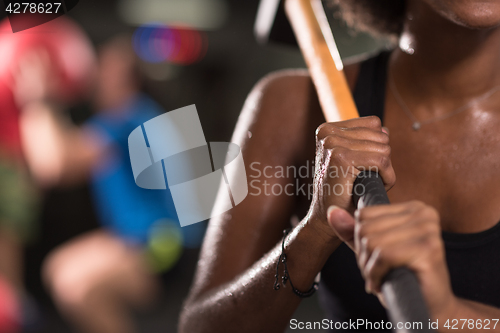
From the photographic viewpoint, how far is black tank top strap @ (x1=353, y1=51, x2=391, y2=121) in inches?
18.5

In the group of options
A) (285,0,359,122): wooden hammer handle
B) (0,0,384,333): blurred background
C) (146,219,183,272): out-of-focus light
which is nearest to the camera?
(285,0,359,122): wooden hammer handle

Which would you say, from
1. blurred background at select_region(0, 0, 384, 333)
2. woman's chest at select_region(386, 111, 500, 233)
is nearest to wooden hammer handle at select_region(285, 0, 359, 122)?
woman's chest at select_region(386, 111, 500, 233)

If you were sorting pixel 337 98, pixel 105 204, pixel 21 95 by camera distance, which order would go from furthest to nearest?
pixel 105 204 → pixel 21 95 → pixel 337 98

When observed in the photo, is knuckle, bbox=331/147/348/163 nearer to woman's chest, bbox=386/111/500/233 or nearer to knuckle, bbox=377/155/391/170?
knuckle, bbox=377/155/391/170

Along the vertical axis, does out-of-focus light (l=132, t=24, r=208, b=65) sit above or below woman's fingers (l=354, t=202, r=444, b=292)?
below

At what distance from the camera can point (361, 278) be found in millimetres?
425

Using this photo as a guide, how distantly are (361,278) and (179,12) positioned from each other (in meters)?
1.05

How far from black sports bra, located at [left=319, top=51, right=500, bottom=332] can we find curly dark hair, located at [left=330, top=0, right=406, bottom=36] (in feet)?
0.46

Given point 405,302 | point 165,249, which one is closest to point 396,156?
point 405,302

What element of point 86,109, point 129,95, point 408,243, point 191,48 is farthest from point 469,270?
point 191,48

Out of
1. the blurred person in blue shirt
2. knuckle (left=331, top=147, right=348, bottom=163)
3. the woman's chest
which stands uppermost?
knuckle (left=331, top=147, right=348, bottom=163)

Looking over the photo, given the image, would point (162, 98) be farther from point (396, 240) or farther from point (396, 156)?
point (396, 240)

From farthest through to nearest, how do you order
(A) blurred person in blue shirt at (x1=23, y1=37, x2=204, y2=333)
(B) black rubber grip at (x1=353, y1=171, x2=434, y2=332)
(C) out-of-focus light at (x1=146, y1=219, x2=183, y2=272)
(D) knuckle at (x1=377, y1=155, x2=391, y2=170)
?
(C) out-of-focus light at (x1=146, y1=219, x2=183, y2=272) < (A) blurred person in blue shirt at (x1=23, y1=37, x2=204, y2=333) < (D) knuckle at (x1=377, y1=155, x2=391, y2=170) < (B) black rubber grip at (x1=353, y1=171, x2=434, y2=332)

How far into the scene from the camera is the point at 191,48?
60.2 inches
